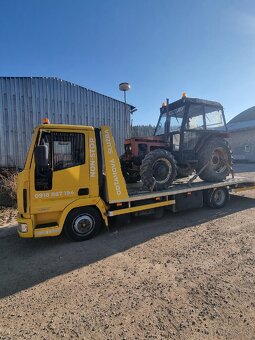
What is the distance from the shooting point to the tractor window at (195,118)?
23.0ft

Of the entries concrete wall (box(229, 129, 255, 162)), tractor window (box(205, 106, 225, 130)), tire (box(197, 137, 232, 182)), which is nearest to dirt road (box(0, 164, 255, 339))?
tire (box(197, 137, 232, 182))

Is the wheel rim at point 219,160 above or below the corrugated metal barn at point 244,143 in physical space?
below

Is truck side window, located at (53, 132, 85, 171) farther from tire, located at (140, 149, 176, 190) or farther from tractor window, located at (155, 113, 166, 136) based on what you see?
tractor window, located at (155, 113, 166, 136)

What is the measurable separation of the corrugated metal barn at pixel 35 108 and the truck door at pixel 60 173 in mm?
7799

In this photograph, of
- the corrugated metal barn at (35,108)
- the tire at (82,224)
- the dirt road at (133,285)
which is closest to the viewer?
the dirt road at (133,285)

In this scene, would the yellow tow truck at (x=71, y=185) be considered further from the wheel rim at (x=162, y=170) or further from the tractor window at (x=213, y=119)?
the tractor window at (x=213, y=119)

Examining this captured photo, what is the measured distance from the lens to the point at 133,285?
327 centimetres

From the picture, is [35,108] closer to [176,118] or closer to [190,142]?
[176,118]

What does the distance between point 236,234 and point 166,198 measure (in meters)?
1.81

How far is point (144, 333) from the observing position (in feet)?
7.89

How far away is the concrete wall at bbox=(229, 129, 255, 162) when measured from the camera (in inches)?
1017


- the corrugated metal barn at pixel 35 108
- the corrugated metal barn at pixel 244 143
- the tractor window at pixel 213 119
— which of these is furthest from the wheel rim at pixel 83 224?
the corrugated metal barn at pixel 244 143

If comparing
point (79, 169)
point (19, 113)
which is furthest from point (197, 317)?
point (19, 113)

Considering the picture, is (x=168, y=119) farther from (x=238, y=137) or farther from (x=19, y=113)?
(x=238, y=137)
